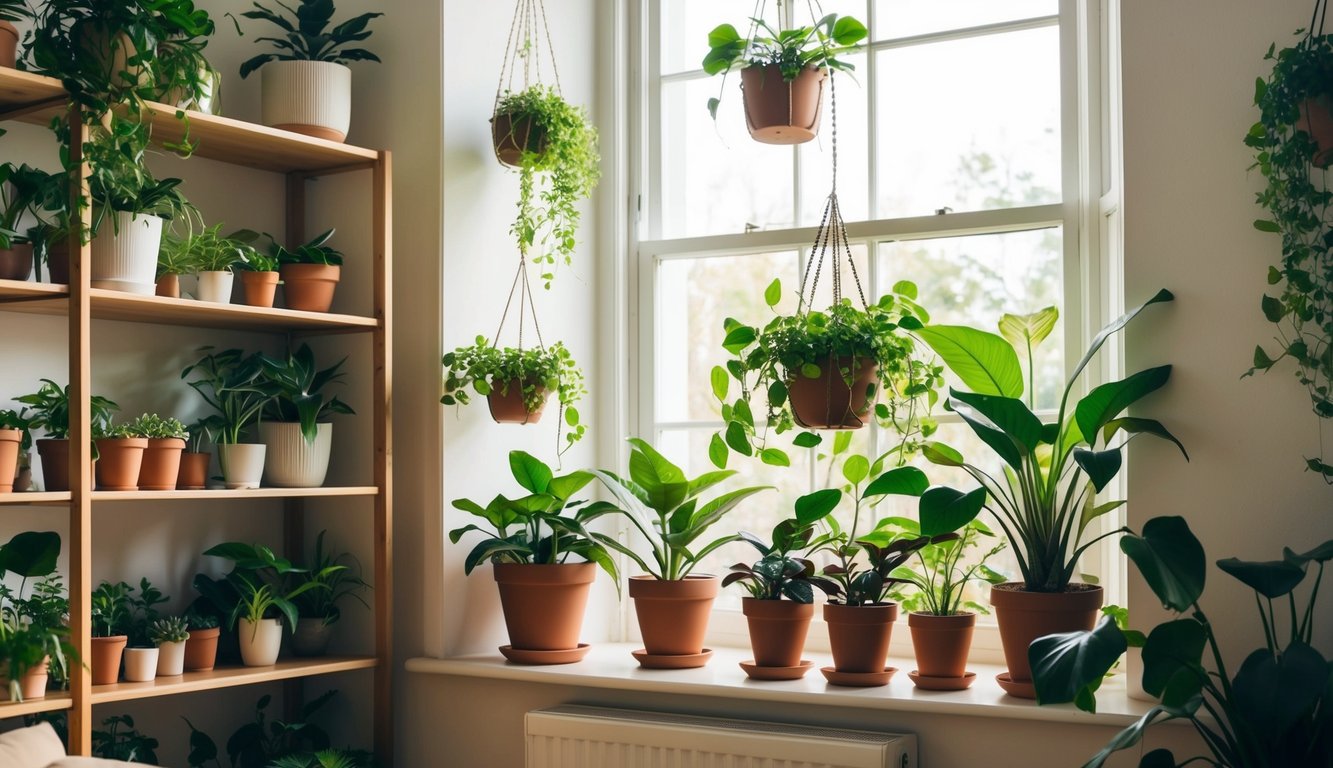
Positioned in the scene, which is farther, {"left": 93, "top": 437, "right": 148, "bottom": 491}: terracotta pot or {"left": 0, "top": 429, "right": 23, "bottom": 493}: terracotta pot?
{"left": 93, "top": 437, "right": 148, "bottom": 491}: terracotta pot

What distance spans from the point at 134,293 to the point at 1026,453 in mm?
1919

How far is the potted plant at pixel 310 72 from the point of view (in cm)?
298

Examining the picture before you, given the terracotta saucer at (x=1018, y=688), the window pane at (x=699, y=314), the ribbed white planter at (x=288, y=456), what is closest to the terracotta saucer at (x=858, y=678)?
the terracotta saucer at (x=1018, y=688)

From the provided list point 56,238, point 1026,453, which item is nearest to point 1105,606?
point 1026,453

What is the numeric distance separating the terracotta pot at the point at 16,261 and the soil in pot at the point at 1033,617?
2171 millimetres

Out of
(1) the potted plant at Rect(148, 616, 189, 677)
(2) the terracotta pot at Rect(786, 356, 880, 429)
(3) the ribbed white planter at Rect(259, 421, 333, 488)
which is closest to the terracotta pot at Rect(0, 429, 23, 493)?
(1) the potted plant at Rect(148, 616, 189, 677)

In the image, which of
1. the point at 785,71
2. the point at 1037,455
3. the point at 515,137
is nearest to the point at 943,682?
the point at 1037,455

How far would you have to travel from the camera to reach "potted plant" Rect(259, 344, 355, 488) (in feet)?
9.64

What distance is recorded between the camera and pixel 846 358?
8.89ft

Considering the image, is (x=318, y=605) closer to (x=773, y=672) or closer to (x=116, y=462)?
(x=116, y=462)

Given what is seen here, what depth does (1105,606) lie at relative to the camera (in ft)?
9.18

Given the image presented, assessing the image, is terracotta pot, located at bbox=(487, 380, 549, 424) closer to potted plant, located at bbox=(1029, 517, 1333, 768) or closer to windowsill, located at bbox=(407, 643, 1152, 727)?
windowsill, located at bbox=(407, 643, 1152, 727)

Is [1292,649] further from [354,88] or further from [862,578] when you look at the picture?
[354,88]

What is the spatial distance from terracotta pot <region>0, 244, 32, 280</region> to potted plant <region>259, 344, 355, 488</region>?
0.57 metres
